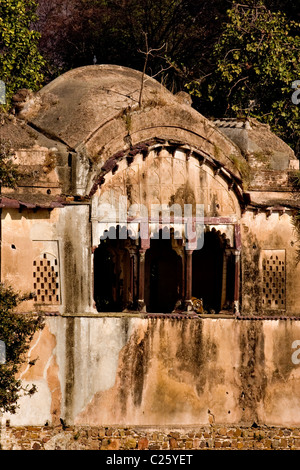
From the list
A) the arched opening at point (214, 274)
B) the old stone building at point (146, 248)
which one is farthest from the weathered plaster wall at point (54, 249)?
the arched opening at point (214, 274)

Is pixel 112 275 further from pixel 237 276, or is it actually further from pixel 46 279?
pixel 46 279

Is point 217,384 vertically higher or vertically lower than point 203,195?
lower

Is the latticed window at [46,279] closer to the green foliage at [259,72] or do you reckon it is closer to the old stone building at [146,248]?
the old stone building at [146,248]

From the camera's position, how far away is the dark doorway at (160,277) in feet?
87.8

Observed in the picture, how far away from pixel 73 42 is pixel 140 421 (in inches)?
590

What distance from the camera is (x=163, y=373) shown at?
73.4 feet

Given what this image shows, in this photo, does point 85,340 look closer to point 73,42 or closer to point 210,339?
point 210,339

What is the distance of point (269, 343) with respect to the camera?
23469mm

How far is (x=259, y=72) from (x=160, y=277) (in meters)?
5.21

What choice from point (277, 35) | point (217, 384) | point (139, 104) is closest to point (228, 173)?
point (139, 104)

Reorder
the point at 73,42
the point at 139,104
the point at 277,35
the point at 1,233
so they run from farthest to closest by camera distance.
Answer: the point at 73,42, the point at 277,35, the point at 139,104, the point at 1,233

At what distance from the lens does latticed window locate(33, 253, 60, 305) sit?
21.4 meters

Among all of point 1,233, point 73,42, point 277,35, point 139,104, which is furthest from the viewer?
point 73,42

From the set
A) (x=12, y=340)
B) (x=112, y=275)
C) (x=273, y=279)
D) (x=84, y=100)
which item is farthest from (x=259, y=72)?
(x=12, y=340)
